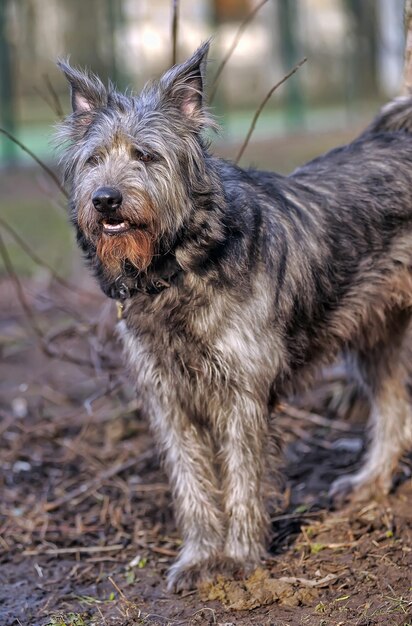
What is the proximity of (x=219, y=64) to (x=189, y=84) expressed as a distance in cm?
1133

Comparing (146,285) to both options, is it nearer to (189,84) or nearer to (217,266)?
(217,266)

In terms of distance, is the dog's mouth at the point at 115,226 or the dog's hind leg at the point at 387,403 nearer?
the dog's mouth at the point at 115,226

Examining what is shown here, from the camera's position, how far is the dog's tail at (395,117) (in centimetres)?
557

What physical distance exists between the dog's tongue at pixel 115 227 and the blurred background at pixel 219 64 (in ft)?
27.0

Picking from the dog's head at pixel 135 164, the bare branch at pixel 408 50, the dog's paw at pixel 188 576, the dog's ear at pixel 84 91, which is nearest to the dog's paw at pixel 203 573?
the dog's paw at pixel 188 576

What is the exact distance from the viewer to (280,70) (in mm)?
19656

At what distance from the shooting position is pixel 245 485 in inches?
193

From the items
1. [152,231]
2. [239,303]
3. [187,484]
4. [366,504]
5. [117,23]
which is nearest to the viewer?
[152,231]

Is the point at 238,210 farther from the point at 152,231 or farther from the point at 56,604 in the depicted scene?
Result: the point at 56,604

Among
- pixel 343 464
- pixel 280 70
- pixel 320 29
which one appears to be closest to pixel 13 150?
pixel 280 70

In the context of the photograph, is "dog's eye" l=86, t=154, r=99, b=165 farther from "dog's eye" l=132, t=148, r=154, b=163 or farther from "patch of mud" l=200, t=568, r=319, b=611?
"patch of mud" l=200, t=568, r=319, b=611

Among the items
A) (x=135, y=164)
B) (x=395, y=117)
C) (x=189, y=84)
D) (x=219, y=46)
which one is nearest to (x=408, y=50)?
(x=395, y=117)

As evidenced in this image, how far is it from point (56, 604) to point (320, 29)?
693 inches

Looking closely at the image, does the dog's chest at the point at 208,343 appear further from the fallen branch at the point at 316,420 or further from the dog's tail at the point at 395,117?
the fallen branch at the point at 316,420
